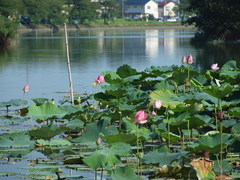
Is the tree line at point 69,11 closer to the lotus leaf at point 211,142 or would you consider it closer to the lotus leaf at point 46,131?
the lotus leaf at point 46,131

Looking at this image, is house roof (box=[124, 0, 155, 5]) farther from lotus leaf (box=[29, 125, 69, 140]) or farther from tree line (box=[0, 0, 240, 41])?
lotus leaf (box=[29, 125, 69, 140])

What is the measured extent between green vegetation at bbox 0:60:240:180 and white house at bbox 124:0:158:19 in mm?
95599

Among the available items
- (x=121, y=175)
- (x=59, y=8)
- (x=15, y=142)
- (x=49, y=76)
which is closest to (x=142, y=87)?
(x=15, y=142)

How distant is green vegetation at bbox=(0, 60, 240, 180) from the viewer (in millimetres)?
3264

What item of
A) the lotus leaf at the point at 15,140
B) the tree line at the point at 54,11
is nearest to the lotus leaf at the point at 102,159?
the lotus leaf at the point at 15,140

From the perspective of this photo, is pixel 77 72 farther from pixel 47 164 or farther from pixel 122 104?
pixel 47 164

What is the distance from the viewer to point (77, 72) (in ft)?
40.8

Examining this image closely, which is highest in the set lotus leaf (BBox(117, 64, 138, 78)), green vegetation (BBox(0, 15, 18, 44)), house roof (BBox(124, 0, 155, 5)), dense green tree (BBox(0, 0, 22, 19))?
house roof (BBox(124, 0, 155, 5))

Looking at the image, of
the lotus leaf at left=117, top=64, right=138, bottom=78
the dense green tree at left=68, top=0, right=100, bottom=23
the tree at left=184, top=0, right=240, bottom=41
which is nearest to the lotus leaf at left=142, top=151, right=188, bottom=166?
the lotus leaf at left=117, top=64, right=138, bottom=78

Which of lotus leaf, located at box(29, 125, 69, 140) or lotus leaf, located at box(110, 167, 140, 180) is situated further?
lotus leaf, located at box(29, 125, 69, 140)

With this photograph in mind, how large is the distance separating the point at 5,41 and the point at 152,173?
24682 millimetres

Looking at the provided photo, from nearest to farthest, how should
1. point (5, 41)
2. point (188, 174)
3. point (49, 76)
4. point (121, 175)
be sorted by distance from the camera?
1. point (121, 175)
2. point (188, 174)
3. point (49, 76)
4. point (5, 41)

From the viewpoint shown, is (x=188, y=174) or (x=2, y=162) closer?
(x=188, y=174)

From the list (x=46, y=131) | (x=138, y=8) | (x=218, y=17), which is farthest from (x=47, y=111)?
(x=138, y=8)
